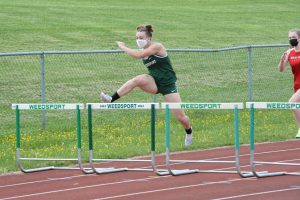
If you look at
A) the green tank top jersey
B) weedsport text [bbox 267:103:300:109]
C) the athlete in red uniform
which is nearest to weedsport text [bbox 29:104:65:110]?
the green tank top jersey

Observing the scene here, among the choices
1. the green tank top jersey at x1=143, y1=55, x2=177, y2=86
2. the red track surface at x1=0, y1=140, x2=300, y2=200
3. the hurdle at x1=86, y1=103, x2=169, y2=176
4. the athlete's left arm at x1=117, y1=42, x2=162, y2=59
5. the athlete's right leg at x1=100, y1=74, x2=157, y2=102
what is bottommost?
the red track surface at x1=0, y1=140, x2=300, y2=200

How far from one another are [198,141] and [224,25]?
23580 mm

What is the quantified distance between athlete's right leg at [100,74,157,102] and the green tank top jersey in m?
0.11

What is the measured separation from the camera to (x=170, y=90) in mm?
15375

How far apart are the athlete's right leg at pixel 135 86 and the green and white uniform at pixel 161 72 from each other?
0.10 metres

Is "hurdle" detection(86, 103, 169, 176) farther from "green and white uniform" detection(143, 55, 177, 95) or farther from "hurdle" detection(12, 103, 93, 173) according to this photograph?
"green and white uniform" detection(143, 55, 177, 95)

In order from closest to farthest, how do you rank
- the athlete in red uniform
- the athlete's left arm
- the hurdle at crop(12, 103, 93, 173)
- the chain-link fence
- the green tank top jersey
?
1. the hurdle at crop(12, 103, 93, 173)
2. the athlete's left arm
3. the green tank top jersey
4. the athlete in red uniform
5. the chain-link fence

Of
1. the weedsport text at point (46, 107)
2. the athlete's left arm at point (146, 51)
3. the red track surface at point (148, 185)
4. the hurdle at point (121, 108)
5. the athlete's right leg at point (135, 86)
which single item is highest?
the athlete's left arm at point (146, 51)

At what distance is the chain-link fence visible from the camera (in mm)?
22922

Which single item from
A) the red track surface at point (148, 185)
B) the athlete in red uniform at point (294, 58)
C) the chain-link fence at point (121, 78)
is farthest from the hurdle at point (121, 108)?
the chain-link fence at point (121, 78)

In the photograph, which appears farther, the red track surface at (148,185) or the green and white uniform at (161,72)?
the green and white uniform at (161,72)

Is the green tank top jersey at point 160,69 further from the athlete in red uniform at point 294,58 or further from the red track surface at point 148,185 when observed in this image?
the athlete in red uniform at point 294,58

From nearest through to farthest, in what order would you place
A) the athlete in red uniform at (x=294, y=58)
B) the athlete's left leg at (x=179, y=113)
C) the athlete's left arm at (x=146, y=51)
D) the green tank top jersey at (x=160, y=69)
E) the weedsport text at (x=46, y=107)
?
the weedsport text at (x=46, y=107) → the athlete's left arm at (x=146, y=51) → the green tank top jersey at (x=160, y=69) → the athlete's left leg at (x=179, y=113) → the athlete in red uniform at (x=294, y=58)

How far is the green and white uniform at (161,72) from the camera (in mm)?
Result: 15258
